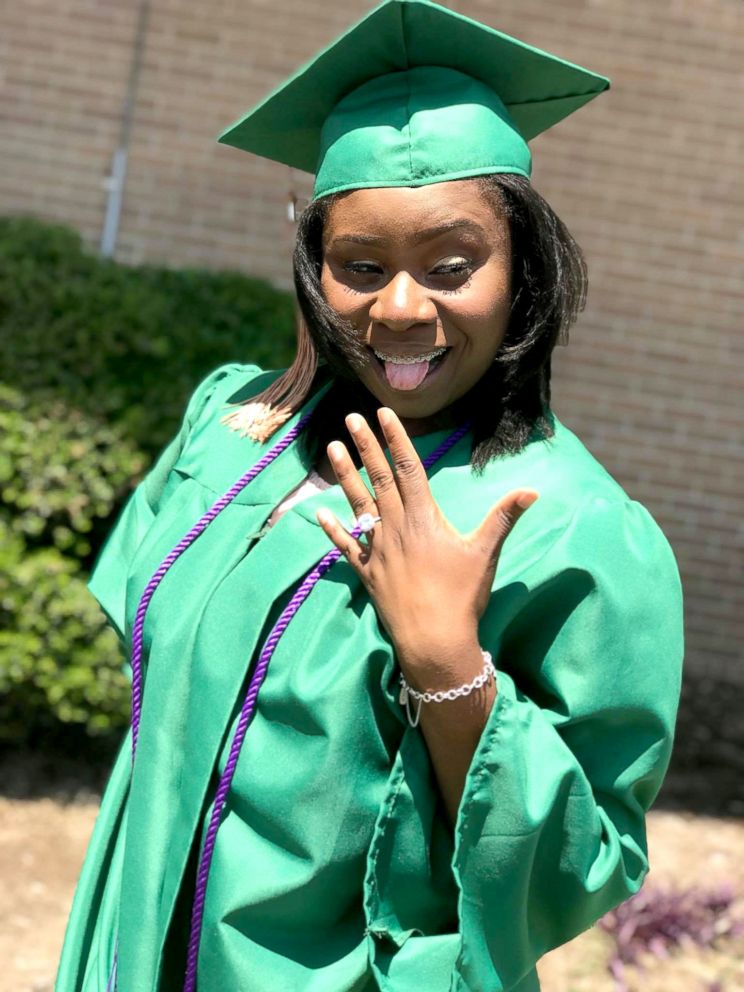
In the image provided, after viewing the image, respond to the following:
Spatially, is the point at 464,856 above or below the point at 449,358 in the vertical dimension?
below

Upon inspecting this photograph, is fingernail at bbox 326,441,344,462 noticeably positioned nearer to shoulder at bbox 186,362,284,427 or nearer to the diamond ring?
the diamond ring

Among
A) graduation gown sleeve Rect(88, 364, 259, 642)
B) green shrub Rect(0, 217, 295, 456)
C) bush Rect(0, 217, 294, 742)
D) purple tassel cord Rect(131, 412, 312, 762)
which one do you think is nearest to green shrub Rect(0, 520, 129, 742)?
bush Rect(0, 217, 294, 742)

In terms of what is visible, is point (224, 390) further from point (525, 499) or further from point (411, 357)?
point (525, 499)

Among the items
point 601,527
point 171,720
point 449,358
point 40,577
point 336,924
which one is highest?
point 449,358

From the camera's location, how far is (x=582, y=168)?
18.6 feet

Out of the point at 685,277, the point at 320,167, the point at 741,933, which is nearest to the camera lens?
the point at 320,167

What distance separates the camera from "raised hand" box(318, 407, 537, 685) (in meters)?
1.46

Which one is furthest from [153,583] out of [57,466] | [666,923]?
[666,923]

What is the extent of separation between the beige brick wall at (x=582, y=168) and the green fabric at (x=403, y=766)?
3.90m

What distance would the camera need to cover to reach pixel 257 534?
70.8 inches

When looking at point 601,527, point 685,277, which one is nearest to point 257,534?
point 601,527

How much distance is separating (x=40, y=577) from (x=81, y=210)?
80.8 inches

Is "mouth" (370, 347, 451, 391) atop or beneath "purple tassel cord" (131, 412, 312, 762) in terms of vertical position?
atop

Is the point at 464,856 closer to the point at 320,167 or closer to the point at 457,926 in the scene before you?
the point at 457,926
